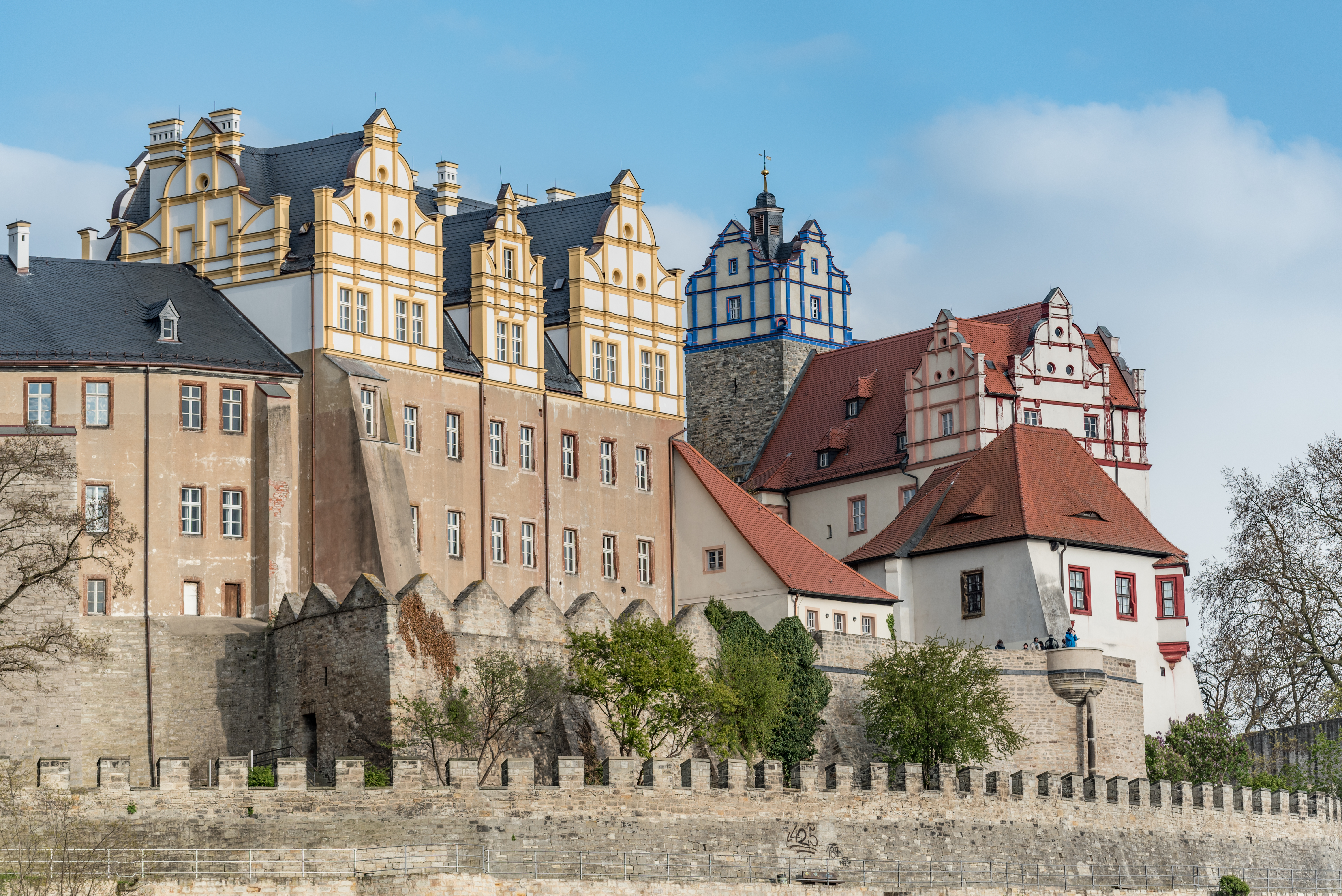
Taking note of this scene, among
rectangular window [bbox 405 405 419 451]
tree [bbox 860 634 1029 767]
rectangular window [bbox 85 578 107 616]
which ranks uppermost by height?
rectangular window [bbox 405 405 419 451]

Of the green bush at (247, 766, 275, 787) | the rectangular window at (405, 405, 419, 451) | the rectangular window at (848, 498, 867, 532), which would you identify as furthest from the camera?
the rectangular window at (848, 498, 867, 532)

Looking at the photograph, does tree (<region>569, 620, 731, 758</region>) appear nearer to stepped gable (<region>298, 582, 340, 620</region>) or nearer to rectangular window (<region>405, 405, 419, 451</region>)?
stepped gable (<region>298, 582, 340, 620</region>)

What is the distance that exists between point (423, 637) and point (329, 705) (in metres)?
2.71

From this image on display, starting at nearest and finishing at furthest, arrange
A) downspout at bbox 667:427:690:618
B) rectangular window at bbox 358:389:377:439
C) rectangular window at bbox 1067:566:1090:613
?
rectangular window at bbox 358:389:377:439, downspout at bbox 667:427:690:618, rectangular window at bbox 1067:566:1090:613

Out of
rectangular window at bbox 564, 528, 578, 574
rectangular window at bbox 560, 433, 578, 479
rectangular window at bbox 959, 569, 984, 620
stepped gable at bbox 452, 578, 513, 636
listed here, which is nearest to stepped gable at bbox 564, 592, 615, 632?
stepped gable at bbox 452, 578, 513, 636

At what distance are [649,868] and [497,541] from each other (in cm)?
1660

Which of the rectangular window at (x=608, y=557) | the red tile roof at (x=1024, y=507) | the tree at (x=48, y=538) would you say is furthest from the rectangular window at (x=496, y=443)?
the red tile roof at (x=1024, y=507)

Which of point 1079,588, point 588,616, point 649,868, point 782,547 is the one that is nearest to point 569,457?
point 782,547

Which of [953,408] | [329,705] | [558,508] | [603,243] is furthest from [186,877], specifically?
[953,408]

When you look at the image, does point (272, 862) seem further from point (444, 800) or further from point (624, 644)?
point (624, 644)

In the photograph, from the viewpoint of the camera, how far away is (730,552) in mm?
72562

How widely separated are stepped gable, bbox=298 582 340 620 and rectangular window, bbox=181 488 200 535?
3.33m

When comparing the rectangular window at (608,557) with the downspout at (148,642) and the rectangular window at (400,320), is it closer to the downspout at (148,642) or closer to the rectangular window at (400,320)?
the rectangular window at (400,320)

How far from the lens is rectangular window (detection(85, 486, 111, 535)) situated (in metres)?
58.7
